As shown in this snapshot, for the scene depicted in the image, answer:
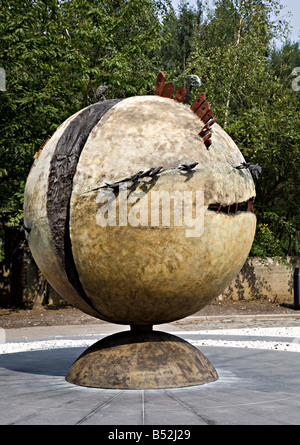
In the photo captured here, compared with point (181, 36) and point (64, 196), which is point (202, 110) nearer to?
point (64, 196)

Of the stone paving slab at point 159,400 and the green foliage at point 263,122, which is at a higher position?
the green foliage at point 263,122

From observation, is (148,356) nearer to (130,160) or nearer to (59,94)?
(130,160)

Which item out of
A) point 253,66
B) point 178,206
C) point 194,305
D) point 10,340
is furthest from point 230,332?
point 253,66

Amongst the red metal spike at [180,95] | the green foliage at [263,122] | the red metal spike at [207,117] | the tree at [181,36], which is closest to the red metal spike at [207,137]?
the red metal spike at [207,117]

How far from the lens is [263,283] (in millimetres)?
21891

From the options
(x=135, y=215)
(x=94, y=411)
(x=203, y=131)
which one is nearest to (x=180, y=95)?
(x=203, y=131)

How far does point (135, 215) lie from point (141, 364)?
1.60 metres

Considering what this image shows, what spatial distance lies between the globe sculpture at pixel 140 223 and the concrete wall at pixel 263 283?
15.5m

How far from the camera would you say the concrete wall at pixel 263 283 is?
21828mm

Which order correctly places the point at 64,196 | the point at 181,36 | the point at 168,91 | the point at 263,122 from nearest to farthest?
the point at 64,196 < the point at 168,91 < the point at 263,122 < the point at 181,36

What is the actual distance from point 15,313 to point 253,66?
43.2 ft

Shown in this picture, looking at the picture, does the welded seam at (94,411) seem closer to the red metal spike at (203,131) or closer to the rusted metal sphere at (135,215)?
the rusted metal sphere at (135,215)

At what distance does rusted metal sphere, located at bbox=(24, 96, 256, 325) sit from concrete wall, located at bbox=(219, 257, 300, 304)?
15632 mm

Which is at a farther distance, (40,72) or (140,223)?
(40,72)
